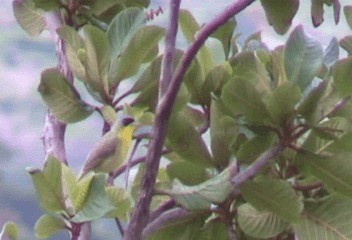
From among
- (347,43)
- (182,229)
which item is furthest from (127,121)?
(347,43)

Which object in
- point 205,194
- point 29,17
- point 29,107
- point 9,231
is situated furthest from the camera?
point 29,107

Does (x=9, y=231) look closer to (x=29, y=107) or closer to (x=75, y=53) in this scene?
(x=75, y=53)

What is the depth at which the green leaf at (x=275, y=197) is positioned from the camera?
1.92 feet

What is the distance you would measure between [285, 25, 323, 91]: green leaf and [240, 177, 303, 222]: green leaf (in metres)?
0.10

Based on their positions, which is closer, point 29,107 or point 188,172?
point 188,172

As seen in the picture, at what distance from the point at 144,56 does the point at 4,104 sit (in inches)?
38.2

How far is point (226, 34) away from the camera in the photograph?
32.6 inches

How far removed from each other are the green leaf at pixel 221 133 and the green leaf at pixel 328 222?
9 centimetres

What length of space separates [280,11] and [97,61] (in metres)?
0.18

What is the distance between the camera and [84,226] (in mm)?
619

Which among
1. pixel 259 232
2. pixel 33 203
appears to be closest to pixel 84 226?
pixel 259 232

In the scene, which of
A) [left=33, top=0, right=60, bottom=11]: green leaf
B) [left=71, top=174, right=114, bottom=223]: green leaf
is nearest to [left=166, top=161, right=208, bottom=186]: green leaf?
[left=71, top=174, right=114, bottom=223]: green leaf

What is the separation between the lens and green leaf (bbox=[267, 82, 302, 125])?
579 millimetres

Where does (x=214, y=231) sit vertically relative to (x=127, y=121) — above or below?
below
